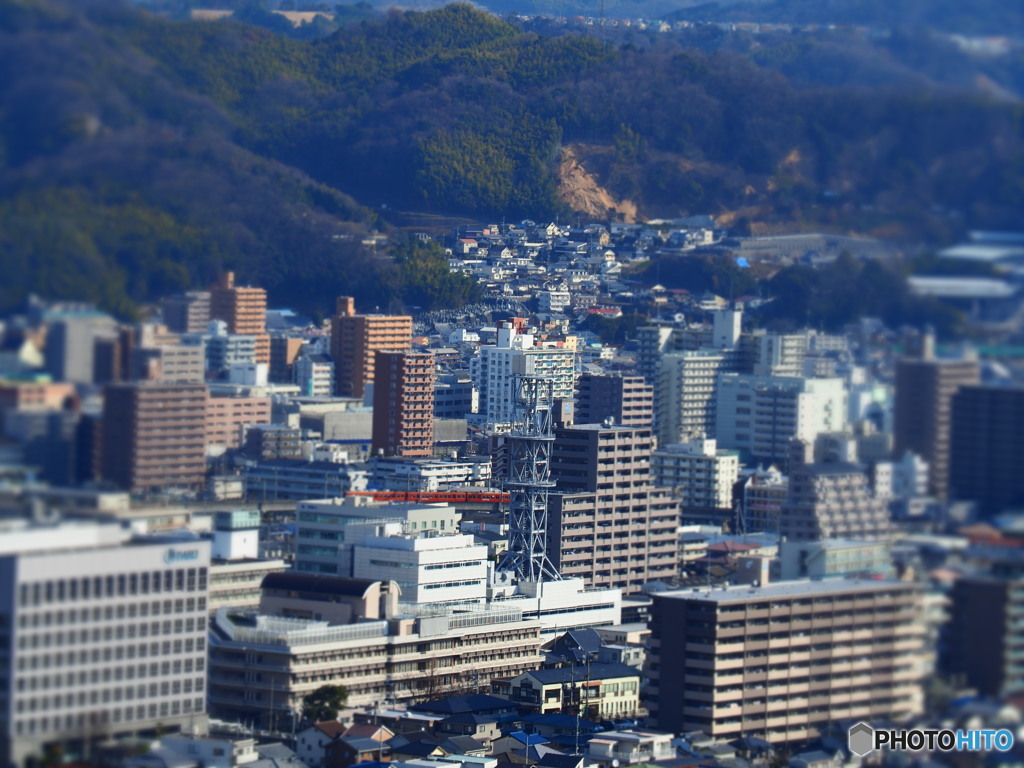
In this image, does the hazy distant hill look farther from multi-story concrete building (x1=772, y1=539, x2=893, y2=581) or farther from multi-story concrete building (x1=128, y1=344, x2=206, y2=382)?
multi-story concrete building (x1=128, y1=344, x2=206, y2=382)

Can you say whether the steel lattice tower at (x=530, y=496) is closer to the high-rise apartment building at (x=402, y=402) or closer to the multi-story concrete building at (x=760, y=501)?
the multi-story concrete building at (x=760, y=501)

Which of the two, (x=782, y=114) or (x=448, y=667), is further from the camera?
(x=448, y=667)

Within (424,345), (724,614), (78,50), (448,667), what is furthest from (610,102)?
(78,50)

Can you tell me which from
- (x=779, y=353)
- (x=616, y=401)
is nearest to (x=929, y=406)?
(x=779, y=353)

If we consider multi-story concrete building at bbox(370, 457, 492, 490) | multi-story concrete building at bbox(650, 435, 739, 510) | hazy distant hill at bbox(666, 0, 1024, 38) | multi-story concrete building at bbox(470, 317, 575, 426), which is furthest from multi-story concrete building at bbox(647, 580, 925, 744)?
multi-story concrete building at bbox(470, 317, 575, 426)

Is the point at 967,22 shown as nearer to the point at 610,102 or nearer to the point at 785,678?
the point at 785,678

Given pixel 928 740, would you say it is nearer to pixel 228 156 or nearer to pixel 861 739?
pixel 861 739
